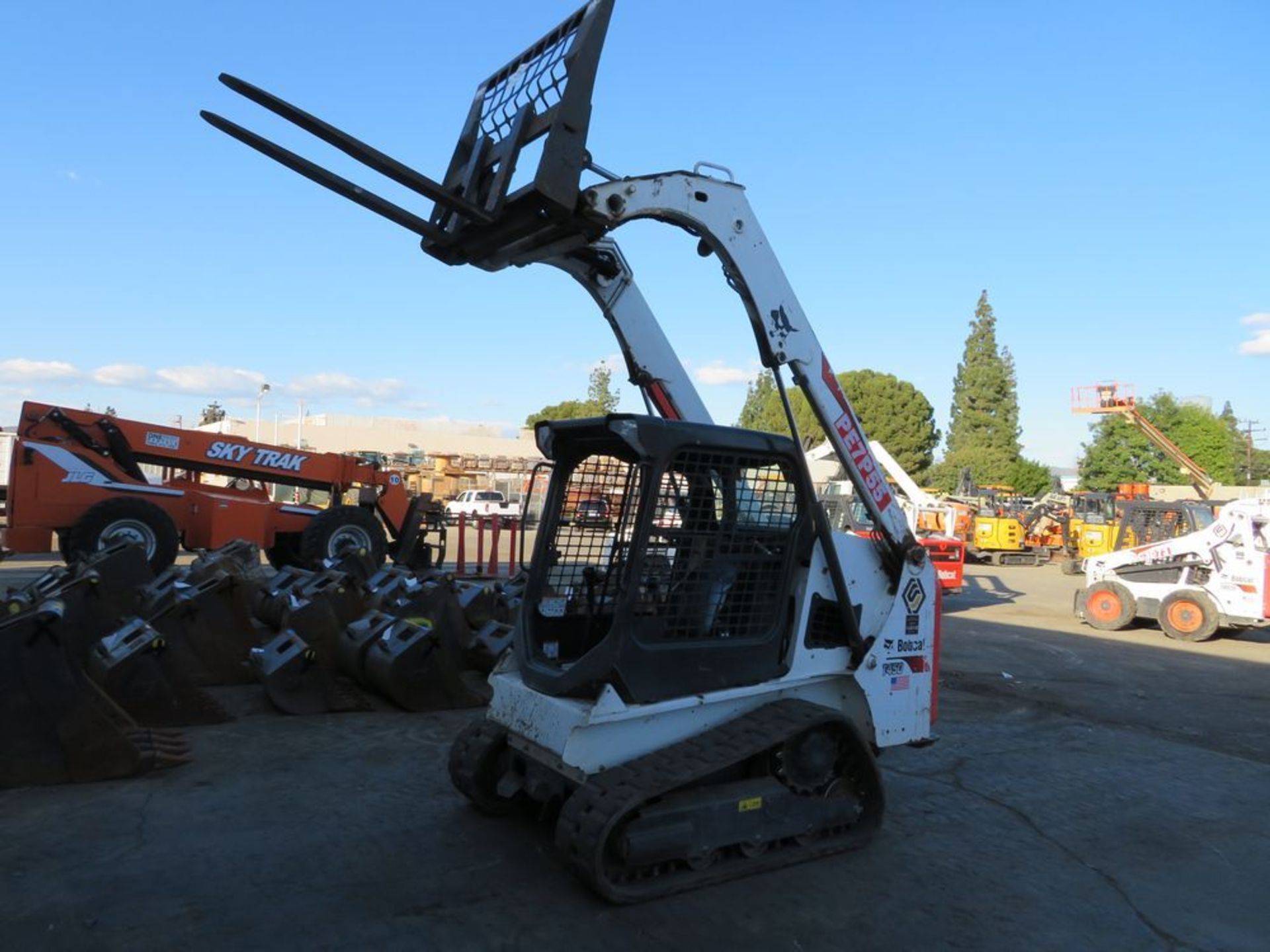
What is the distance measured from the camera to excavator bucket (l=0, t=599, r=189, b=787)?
489cm

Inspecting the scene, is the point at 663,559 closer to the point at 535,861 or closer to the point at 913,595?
the point at 535,861

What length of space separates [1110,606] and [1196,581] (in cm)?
120

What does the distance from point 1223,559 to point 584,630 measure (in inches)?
466

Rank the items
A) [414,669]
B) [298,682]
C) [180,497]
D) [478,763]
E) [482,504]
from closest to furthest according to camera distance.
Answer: [478,763] → [298,682] → [414,669] → [180,497] → [482,504]

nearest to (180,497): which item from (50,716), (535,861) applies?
(50,716)

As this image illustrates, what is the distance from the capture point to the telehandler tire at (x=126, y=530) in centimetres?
1177

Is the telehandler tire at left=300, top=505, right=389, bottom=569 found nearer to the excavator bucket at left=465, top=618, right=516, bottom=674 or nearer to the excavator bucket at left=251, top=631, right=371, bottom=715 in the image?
the excavator bucket at left=465, top=618, right=516, bottom=674

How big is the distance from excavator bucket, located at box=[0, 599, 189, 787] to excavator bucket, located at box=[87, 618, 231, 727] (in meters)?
0.94

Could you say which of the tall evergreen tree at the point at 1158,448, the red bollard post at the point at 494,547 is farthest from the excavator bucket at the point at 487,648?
the tall evergreen tree at the point at 1158,448

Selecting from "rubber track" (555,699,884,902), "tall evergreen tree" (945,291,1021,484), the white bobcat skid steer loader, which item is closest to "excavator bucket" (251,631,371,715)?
"rubber track" (555,699,884,902)

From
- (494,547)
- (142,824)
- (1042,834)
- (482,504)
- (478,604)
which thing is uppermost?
(482,504)

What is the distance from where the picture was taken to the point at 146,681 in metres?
6.18

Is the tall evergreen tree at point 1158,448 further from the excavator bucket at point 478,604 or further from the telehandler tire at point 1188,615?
the excavator bucket at point 478,604

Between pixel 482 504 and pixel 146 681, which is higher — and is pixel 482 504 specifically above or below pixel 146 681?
above
